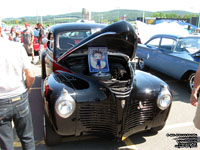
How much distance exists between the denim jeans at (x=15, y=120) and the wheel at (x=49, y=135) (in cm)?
44

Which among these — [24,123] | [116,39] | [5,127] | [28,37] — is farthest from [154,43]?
Answer: [5,127]

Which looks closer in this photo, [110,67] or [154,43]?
A: [110,67]

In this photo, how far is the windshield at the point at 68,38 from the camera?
389cm

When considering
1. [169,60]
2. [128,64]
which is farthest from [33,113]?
[169,60]

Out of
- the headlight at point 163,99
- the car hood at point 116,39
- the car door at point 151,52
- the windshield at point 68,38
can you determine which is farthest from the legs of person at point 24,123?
the car door at point 151,52

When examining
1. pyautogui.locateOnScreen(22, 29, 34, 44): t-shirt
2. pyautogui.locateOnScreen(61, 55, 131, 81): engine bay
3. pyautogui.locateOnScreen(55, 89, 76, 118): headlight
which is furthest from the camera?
pyautogui.locateOnScreen(22, 29, 34, 44): t-shirt

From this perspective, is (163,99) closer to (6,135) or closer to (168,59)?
(6,135)

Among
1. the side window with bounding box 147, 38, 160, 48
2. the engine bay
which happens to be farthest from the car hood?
the side window with bounding box 147, 38, 160, 48

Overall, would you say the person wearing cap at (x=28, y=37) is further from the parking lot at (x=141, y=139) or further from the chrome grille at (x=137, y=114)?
the chrome grille at (x=137, y=114)

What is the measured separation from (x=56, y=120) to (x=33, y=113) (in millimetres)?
1723

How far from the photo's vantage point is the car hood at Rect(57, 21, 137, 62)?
8.09 ft

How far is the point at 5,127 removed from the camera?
204 centimetres

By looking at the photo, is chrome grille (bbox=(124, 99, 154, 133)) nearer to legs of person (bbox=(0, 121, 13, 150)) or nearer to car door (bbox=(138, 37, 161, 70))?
legs of person (bbox=(0, 121, 13, 150))

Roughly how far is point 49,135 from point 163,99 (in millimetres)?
1712
